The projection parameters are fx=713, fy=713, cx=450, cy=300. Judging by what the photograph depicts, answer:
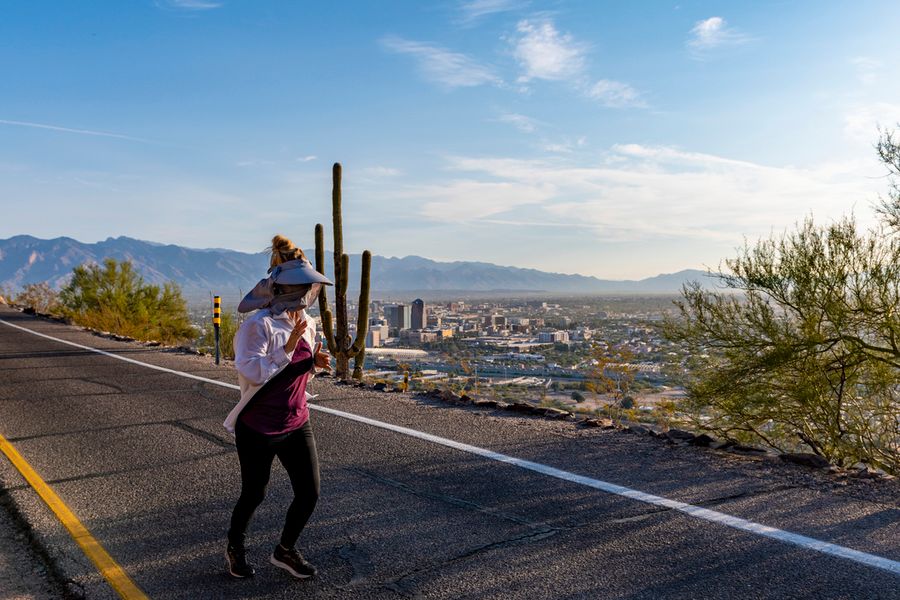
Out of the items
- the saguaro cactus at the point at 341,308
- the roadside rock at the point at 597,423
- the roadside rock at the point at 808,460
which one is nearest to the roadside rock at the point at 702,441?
the roadside rock at the point at 808,460

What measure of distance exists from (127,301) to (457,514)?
2815 centimetres

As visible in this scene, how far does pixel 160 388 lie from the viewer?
1095cm

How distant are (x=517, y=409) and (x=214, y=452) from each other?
144 inches

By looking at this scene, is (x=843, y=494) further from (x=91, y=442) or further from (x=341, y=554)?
(x=91, y=442)

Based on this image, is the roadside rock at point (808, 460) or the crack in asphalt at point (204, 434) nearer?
the roadside rock at point (808, 460)

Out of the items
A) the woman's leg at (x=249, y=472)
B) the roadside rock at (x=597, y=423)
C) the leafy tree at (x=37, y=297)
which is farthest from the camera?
the leafy tree at (x=37, y=297)

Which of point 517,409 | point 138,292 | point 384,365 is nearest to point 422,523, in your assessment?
point 517,409

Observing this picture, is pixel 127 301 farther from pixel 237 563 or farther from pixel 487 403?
pixel 237 563

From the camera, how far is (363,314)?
1592 centimetres

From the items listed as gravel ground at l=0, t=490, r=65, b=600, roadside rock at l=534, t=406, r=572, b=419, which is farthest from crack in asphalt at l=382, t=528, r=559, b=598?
roadside rock at l=534, t=406, r=572, b=419

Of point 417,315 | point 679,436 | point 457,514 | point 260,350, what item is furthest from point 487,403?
point 417,315

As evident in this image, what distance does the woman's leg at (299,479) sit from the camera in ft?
13.4

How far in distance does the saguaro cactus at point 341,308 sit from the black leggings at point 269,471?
10.7m

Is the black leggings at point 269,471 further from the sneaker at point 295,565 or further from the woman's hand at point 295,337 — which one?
the woman's hand at point 295,337
